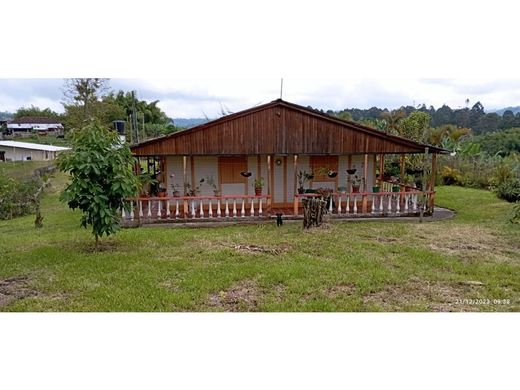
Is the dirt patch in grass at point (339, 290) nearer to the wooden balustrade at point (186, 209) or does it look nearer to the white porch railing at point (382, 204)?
the wooden balustrade at point (186, 209)

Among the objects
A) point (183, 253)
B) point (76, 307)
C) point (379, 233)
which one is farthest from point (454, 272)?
point (76, 307)

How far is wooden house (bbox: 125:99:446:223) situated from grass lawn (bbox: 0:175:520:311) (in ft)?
3.93

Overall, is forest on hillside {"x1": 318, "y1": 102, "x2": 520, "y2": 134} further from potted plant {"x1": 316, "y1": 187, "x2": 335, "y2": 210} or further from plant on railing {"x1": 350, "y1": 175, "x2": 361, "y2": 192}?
potted plant {"x1": 316, "y1": 187, "x2": 335, "y2": 210}

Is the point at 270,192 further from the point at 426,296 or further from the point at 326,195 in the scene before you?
the point at 426,296

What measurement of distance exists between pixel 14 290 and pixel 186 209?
6085mm

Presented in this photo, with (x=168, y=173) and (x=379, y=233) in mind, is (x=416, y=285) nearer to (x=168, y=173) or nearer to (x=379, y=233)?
(x=379, y=233)

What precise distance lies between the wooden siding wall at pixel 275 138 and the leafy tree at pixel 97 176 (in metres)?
3.50

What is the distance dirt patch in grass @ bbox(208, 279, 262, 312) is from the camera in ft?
20.8

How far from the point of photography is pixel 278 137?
13.1 metres

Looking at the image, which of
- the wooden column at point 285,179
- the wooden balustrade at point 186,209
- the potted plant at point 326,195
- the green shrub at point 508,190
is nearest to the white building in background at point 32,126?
the wooden balustrade at point 186,209

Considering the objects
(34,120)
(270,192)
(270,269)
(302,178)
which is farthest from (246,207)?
(34,120)

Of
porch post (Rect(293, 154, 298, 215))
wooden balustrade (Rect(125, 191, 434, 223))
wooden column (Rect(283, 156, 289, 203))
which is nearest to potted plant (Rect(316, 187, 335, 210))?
wooden balustrade (Rect(125, 191, 434, 223))

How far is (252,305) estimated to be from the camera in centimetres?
639

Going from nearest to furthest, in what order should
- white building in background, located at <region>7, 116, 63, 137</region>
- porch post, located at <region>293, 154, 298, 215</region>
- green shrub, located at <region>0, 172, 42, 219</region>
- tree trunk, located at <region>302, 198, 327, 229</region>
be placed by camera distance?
1. tree trunk, located at <region>302, 198, 327, 229</region>
2. porch post, located at <region>293, 154, 298, 215</region>
3. green shrub, located at <region>0, 172, 42, 219</region>
4. white building in background, located at <region>7, 116, 63, 137</region>
